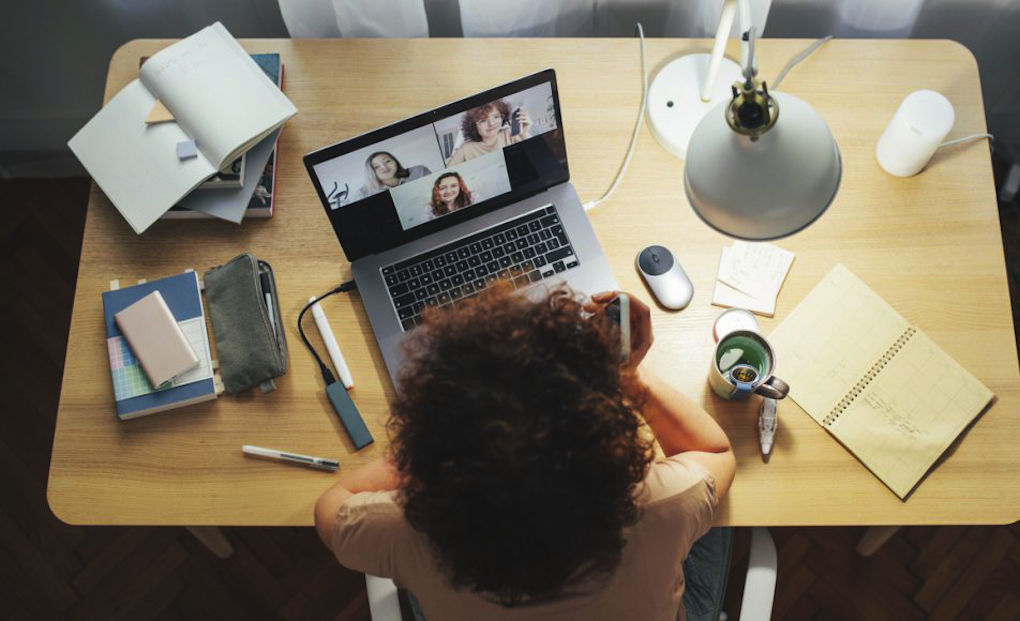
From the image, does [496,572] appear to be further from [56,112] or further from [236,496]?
[56,112]

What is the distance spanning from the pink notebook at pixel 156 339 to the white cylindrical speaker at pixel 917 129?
1117mm

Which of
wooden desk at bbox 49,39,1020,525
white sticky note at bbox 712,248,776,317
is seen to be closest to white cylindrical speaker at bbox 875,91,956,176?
wooden desk at bbox 49,39,1020,525

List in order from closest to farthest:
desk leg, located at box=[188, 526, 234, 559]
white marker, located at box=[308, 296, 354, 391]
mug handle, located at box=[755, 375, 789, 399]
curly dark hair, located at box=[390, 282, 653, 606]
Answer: curly dark hair, located at box=[390, 282, 653, 606] < mug handle, located at box=[755, 375, 789, 399] < white marker, located at box=[308, 296, 354, 391] < desk leg, located at box=[188, 526, 234, 559]

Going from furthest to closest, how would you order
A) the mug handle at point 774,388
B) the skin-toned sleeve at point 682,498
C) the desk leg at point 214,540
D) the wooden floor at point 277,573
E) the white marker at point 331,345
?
1. the wooden floor at point 277,573
2. the desk leg at point 214,540
3. the white marker at point 331,345
4. the mug handle at point 774,388
5. the skin-toned sleeve at point 682,498

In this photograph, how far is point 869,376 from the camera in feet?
3.84

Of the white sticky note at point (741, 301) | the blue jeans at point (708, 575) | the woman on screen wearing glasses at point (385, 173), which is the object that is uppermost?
the woman on screen wearing glasses at point (385, 173)

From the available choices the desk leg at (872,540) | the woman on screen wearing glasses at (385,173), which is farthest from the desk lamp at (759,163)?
the desk leg at (872,540)

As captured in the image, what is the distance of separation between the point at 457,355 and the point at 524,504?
0.18 meters

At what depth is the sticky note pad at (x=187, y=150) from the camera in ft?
4.06

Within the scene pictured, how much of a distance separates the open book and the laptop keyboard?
0.33m

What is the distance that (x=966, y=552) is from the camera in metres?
1.78

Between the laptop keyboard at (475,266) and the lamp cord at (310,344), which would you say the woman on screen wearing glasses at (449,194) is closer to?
the laptop keyboard at (475,266)

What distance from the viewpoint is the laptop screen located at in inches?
42.7

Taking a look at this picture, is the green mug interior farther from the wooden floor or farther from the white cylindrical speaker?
the wooden floor
